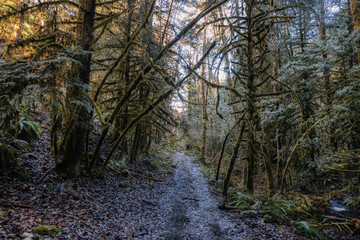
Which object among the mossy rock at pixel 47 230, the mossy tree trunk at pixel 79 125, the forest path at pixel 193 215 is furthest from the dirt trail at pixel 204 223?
the mossy tree trunk at pixel 79 125

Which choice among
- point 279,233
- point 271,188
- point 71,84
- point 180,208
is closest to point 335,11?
point 271,188

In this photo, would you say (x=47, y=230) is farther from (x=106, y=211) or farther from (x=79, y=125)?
(x=79, y=125)

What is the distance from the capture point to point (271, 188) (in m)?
8.30

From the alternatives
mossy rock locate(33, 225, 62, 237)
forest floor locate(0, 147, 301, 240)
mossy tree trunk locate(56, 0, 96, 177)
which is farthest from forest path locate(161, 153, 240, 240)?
mossy tree trunk locate(56, 0, 96, 177)

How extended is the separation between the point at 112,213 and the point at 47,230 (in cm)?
210

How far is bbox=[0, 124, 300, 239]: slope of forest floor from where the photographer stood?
3.91 m

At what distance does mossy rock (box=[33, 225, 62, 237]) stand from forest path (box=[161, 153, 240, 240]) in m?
2.56

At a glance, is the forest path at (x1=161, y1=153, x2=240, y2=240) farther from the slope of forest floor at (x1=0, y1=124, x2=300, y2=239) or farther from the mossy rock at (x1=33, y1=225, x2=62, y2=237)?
the mossy rock at (x1=33, y1=225, x2=62, y2=237)

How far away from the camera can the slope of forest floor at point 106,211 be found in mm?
3912

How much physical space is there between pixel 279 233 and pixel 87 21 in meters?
8.96

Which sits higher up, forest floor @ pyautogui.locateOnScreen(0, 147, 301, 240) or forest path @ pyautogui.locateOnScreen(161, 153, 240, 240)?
forest floor @ pyautogui.locateOnScreen(0, 147, 301, 240)

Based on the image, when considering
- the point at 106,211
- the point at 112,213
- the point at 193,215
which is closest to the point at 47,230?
the point at 106,211

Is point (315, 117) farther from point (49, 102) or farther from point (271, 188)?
point (49, 102)

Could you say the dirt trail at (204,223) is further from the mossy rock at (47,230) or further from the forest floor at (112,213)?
the mossy rock at (47,230)
